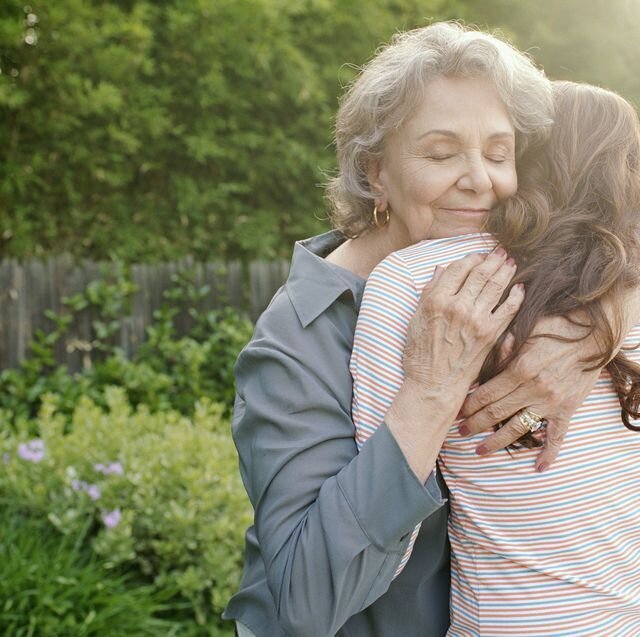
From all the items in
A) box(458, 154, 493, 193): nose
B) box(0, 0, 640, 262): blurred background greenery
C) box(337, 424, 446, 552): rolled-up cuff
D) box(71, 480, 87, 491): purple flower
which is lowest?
box(71, 480, 87, 491): purple flower

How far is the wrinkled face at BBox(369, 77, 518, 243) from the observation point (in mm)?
1570

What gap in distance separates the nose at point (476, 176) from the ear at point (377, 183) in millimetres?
218

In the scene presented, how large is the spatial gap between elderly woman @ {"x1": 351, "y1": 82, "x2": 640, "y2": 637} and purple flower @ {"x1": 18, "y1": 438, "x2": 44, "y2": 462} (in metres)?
2.71

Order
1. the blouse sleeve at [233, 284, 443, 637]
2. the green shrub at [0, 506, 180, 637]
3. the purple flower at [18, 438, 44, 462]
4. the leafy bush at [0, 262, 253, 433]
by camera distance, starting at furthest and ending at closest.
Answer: the leafy bush at [0, 262, 253, 433] → the purple flower at [18, 438, 44, 462] → the green shrub at [0, 506, 180, 637] → the blouse sleeve at [233, 284, 443, 637]

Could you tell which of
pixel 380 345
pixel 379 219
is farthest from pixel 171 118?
pixel 380 345

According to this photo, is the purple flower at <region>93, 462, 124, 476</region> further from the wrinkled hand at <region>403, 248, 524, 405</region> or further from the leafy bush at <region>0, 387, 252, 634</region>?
the wrinkled hand at <region>403, 248, 524, 405</region>

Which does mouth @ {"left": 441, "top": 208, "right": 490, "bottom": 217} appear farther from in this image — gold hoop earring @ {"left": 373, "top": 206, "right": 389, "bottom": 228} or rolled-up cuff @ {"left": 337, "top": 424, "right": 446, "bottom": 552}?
rolled-up cuff @ {"left": 337, "top": 424, "right": 446, "bottom": 552}

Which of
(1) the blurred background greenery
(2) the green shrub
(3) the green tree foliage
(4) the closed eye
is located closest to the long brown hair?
(4) the closed eye

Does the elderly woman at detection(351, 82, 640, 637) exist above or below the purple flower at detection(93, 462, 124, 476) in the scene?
above

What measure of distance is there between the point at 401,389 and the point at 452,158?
52cm

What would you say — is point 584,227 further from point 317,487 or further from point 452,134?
point 317,487

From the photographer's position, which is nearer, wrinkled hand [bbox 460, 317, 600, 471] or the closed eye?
wrinkled hand [bbox 460, 317, 600, 471]

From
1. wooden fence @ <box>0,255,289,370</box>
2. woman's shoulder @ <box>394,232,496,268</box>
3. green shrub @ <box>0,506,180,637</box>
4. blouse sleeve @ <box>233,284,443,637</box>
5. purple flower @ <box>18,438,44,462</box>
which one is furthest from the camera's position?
wooden fence @ <box>0,255,289,370</box>

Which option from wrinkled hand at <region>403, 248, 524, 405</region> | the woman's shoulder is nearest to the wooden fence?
the woman's shoulder
